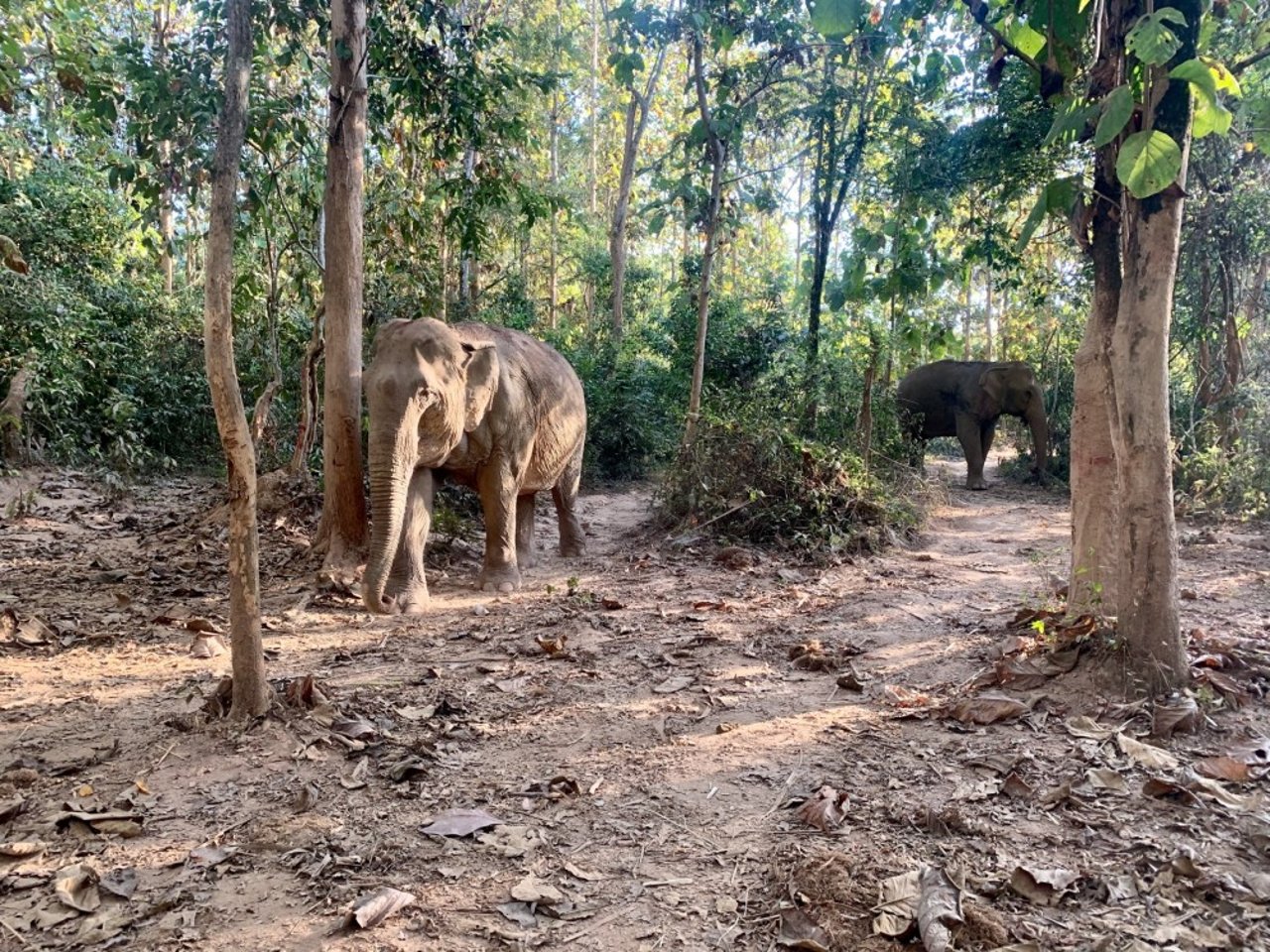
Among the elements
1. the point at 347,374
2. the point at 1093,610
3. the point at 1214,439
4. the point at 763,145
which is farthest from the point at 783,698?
the point at 763,145

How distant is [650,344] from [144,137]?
945cm

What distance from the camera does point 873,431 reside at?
1128 centimetres

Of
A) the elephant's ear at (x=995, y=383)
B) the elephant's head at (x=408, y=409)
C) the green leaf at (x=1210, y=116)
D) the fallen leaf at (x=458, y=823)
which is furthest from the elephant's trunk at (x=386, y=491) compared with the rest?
the elephant's ear at (x=995, y=383)

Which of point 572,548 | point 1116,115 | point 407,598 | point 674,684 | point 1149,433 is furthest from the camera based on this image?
point 572,548

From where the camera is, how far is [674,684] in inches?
179

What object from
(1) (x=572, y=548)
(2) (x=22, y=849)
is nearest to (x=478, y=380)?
(1) (x=572, y=548)

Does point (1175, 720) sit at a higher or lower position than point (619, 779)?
higher

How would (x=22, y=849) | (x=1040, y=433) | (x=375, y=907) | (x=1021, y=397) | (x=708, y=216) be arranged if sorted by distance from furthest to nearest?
(x=1021, y=397) < (x=1040, y=433) < (x=708, y=216) < (x=22, y=849) < (x=375, y=907)

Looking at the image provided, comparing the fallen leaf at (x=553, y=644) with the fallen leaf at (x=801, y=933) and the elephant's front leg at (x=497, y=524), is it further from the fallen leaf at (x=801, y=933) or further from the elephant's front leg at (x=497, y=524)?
the fallen leaf at (x=801, y=933)

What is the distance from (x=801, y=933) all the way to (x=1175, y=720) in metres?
2.15

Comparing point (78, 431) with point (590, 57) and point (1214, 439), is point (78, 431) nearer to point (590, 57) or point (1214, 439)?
point (1214, 439)

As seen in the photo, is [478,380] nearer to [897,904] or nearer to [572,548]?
[572,548]

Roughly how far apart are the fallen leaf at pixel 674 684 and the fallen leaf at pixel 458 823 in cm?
152

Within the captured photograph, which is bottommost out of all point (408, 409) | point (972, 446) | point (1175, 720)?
point (1175, 720)
